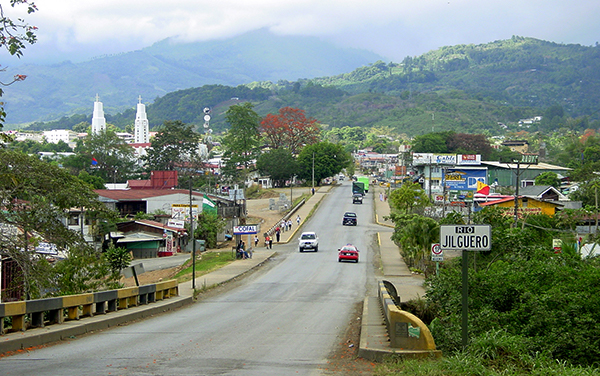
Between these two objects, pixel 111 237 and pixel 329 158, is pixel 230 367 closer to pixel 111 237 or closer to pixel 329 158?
pixel 111 237

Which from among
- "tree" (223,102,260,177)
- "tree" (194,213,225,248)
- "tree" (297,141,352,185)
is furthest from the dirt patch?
"tree" (223,102,260,177)

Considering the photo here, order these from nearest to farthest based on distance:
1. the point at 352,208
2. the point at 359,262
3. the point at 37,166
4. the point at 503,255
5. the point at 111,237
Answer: the point at 37,166, the point at 503,255, the point at 359,262, the point at 111,237, the point at 352,208

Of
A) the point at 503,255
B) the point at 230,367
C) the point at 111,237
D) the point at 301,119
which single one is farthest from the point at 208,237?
the point at 301,119

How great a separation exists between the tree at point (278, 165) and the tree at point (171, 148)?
15.6 meters

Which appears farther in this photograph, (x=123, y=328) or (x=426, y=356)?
(x=123, y=328)

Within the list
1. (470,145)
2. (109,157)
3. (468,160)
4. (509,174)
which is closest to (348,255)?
(509,174)

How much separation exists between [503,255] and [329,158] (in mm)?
98773

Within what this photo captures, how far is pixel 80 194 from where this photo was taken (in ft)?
61.8

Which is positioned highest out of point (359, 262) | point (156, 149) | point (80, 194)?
point (156, 149)

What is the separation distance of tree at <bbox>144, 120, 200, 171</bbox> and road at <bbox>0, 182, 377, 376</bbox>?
318ft

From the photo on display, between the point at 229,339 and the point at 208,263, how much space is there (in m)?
30.0

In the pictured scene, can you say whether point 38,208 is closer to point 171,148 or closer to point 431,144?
point 171,148

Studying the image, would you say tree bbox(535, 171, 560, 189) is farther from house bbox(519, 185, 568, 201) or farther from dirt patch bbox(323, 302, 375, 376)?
dirt patch bbox(323, 302, 375, 376)

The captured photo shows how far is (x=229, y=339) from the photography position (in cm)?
1512
